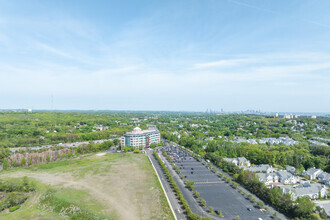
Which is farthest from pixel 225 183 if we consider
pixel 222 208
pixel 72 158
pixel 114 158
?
pixel 72 158

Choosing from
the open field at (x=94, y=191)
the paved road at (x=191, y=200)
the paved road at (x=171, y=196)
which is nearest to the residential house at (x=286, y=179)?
the paved road at (x=191, y=200)

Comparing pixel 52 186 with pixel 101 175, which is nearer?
pixel 52 186

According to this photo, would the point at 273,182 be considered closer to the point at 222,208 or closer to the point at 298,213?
the point at 298,213

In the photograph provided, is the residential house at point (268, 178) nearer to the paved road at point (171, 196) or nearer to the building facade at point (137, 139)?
Answer: the paved road at point (171, 196)

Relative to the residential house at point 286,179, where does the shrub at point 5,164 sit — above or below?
above

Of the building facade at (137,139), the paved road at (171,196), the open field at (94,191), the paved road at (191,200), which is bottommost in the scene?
the paved road at (191,200)

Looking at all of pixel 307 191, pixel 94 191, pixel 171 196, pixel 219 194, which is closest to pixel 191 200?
pixel 171 196

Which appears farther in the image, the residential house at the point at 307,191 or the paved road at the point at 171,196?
the residential house at the point at 307,191

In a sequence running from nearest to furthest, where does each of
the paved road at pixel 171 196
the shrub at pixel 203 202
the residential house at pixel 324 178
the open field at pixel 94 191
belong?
the paved road at pixel 171 196
the open field at pixel 94 191
the shrub at pixel 203 202
the residential house at pixel 324 178
